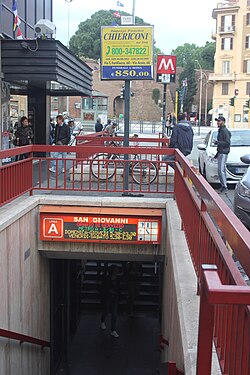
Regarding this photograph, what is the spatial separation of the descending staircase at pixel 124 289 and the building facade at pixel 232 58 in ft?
195

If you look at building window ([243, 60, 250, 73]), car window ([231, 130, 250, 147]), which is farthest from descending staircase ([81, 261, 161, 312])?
building window ([243, 60, 250, 73])

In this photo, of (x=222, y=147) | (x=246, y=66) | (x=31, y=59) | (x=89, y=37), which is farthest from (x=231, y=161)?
(x=89, y=37)

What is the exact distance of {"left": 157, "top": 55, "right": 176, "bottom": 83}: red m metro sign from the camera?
19516 mm

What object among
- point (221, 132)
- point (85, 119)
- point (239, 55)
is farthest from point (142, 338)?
point (239, 55)

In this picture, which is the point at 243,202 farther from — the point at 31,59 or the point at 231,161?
the point at 31,59

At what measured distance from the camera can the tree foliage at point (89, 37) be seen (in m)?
104

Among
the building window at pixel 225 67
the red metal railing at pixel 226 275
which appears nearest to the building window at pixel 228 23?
the building window at pixel 225 67

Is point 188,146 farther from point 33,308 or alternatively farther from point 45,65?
point 33,308

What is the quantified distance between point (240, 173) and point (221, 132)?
63.6 inches

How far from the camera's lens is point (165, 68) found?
64.3ft

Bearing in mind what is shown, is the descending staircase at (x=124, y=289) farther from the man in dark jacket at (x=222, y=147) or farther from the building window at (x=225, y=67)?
the building window at (x=225, y=67)

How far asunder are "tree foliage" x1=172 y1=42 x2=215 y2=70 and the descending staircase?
98.4 metres

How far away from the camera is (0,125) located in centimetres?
1240

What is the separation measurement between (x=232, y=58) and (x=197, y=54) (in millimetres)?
40516
